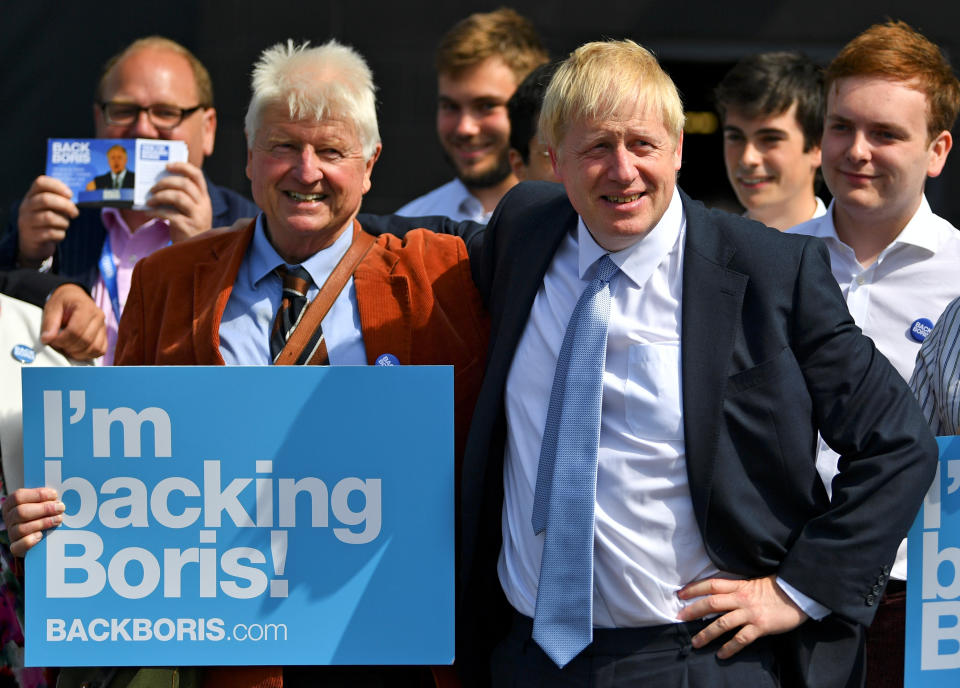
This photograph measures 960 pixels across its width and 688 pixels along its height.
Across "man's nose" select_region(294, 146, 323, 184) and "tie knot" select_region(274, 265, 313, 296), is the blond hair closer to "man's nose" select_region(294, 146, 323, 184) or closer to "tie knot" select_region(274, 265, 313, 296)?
"man's nose" select_region(294, 146, 323, 184)

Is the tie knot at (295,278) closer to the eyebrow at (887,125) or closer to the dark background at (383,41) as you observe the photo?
the eyebrow at (887,125)

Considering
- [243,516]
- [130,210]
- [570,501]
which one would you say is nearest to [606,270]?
[570,501]

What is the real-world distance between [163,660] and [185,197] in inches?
67.5

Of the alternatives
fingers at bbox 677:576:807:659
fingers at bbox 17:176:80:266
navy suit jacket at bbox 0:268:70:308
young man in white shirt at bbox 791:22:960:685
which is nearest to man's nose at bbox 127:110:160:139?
fingers at bbox 17:176:80:266

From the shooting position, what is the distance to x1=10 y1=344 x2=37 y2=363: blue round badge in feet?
11.3

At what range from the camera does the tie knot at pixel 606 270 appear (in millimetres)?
2885

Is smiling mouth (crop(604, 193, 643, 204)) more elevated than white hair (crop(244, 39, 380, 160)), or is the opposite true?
white hair (crop(244, 39, 380, 160))

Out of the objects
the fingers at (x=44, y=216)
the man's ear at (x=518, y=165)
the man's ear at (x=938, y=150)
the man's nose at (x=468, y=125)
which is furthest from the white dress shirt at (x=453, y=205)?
the man's ear at (x=938, y=150)

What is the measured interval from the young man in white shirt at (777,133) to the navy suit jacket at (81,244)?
1.86m

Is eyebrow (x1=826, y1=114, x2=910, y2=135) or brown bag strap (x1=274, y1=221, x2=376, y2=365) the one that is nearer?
brown bag strap (x1=274, y1=221, x2=376, y2=365)

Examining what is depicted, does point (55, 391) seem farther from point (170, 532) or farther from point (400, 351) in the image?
point (400, 351)

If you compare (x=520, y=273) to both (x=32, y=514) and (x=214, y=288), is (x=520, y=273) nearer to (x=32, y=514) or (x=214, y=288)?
(x=214, y=288)

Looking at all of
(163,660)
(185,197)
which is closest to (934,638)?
(163,660)

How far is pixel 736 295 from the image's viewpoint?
2795 mm
